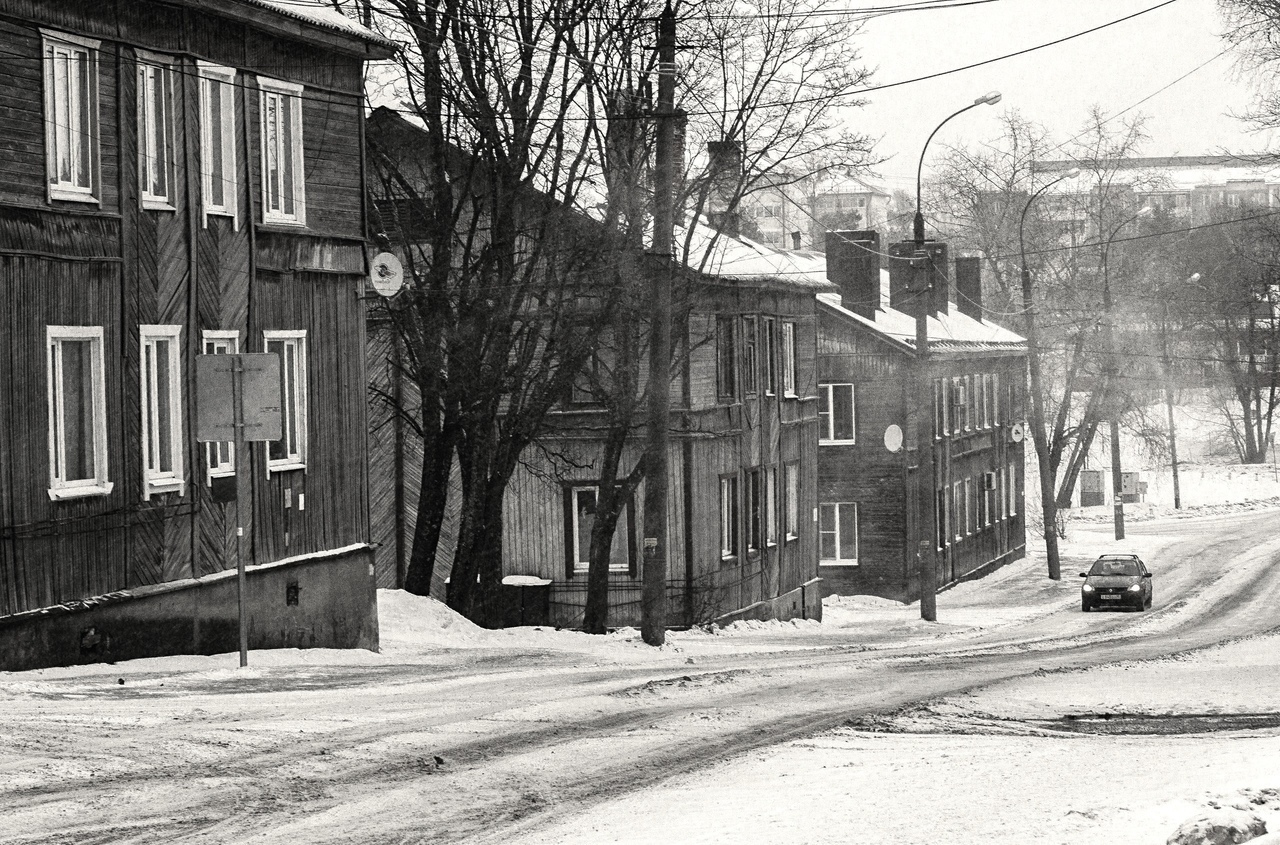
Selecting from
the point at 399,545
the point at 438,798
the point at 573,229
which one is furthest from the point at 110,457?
the point at 399,545

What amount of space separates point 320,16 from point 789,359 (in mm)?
19222

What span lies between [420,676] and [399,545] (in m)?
15.2

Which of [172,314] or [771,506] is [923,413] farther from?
[172,314]

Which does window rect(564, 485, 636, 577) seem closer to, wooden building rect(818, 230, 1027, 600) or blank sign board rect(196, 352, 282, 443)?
wooden building rect(818, 230, 1027, 600)

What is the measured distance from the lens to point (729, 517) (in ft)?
107

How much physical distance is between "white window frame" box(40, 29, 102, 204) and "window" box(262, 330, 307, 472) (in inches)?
133

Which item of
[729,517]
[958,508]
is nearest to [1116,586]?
[958,508]

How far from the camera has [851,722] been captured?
13.3m

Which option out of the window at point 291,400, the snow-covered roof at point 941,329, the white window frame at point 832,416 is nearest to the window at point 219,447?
the window at point 291,400

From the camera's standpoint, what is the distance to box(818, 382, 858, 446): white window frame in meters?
43.6

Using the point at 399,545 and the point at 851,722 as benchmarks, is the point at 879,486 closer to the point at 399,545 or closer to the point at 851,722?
the point at 399,545

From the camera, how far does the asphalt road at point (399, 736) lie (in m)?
9.18

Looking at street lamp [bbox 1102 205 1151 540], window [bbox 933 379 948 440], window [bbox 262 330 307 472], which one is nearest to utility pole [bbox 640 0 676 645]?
window [bbox 262 330 307 472]

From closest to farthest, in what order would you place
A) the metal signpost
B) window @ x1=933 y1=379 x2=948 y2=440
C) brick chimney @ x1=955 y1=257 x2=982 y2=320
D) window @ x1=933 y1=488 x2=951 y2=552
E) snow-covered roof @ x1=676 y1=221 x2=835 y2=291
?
the metal signpost
snow-covered roof @ x1=676 y1=221 x2=835 y2=291
window @ x1=933 y1=379 x2=948 y2=440
window @ x1=933 y1=488 x2=951 y2=552
brick chimney @ x1=955 y1=257 x2=982 y2=320
